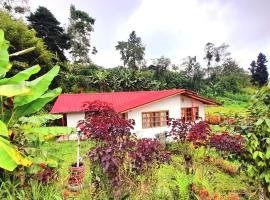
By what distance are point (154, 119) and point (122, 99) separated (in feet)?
14.6

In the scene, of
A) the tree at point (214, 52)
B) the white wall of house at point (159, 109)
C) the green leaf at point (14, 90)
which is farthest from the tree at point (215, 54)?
the green leaf at point (14, 90)

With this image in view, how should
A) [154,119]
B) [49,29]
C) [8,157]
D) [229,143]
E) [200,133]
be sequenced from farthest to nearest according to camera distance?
[49,29] < [154,119] < [200,133] < [229,143] < [8,157]

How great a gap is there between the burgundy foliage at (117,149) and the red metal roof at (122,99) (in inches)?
451

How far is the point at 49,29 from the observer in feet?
116

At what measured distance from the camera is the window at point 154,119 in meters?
17.7

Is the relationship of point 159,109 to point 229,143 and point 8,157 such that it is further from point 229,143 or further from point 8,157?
point 8,157

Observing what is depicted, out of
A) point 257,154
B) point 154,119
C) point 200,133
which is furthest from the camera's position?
point 154,119

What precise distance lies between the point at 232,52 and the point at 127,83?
3078 cm

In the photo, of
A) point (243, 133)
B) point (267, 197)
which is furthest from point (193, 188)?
point (267, 197)

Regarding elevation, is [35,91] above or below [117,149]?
above

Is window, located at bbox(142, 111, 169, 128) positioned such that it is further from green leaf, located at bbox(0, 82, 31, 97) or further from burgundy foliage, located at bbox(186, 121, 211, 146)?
green leaf, located at bbox(0, 82, 31, 97)

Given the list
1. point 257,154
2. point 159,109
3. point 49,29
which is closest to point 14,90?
point 257,154

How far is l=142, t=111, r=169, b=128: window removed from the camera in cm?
1773

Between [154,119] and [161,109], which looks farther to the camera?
[161,109]
